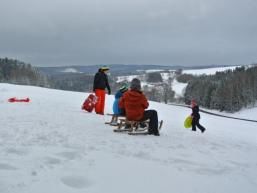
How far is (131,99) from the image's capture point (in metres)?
11.8

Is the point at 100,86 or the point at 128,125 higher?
the point at 100,86

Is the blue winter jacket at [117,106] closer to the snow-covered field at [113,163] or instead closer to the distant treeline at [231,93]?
the snow-covered field at [113,163]

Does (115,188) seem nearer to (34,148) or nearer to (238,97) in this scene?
(34,148)

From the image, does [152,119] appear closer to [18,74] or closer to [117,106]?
[117,106]

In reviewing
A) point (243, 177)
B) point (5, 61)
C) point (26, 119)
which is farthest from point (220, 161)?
point (5, 61)

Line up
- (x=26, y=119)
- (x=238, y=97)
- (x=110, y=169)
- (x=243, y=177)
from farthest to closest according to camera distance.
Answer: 1. (x=238, y=97)
2. (x=26, y=119)
3. (x=243, y=177)
4. (x=110, y=169)

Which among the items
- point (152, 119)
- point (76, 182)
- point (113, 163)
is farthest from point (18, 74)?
point (76, 182)

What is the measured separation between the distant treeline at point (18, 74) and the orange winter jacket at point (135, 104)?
14442 centimetres

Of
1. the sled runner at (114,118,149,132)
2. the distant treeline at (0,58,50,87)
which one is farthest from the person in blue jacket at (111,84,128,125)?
the distant treeline at (0,58,50,87)

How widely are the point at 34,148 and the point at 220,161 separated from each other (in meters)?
4.38

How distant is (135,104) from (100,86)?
657 cm

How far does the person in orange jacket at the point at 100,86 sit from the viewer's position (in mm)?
18000

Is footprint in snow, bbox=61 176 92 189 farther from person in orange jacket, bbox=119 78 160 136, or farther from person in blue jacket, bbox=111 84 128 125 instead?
person in blue jacket, bbox=111 84 128 125

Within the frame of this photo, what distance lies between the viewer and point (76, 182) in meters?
6.12
